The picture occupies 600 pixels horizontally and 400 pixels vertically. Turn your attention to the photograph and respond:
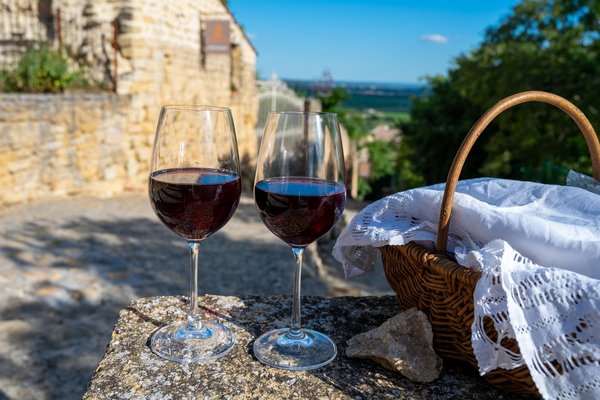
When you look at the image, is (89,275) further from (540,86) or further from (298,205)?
(540,86)

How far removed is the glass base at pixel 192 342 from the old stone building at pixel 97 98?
17.4 feet

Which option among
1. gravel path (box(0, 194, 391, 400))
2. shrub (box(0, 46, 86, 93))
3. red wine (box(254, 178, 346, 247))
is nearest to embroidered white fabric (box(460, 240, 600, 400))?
red wine (box(254, 178, 346, 247))

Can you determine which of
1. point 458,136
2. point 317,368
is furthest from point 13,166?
point 458,136

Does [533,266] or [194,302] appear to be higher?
[533,266]

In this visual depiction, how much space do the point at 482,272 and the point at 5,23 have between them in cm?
801

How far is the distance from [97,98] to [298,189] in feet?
21.4

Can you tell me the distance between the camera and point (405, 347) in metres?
1.03

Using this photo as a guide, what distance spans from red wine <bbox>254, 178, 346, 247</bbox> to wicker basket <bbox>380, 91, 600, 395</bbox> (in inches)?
6.7

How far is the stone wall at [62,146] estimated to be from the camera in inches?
225

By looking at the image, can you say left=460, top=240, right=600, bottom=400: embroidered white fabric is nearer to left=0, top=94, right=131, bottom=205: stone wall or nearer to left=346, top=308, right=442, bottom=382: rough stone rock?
left=346, top=308, right=442, bottom=382: rough stone rock

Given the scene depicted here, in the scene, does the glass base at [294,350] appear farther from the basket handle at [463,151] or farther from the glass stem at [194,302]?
the basket handle at [463,151]

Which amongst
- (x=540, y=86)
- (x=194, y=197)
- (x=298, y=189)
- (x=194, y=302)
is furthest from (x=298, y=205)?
(x=540, y=86)

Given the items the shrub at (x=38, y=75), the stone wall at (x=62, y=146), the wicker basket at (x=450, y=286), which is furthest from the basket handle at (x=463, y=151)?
the shrub at (x=38, y=75)

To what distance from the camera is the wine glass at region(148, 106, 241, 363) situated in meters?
1.10
